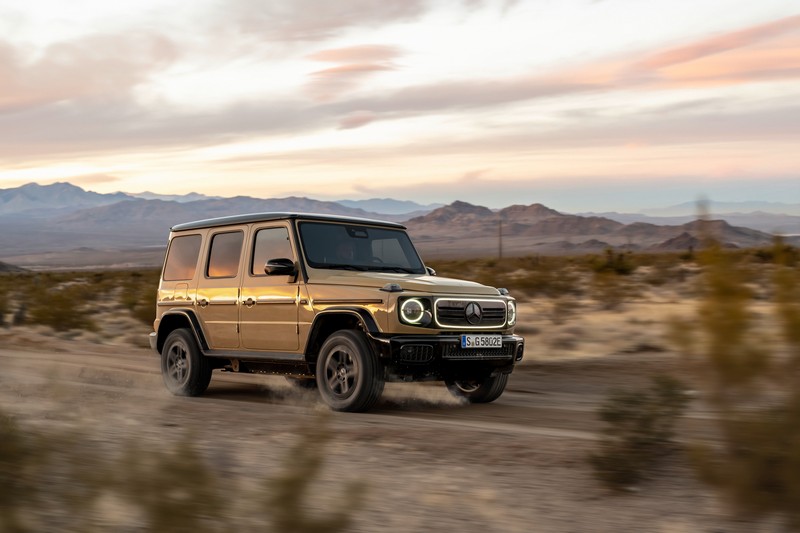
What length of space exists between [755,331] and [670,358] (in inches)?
350

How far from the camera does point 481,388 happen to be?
10.8 meters

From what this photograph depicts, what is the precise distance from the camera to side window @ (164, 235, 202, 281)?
1180 centimetres

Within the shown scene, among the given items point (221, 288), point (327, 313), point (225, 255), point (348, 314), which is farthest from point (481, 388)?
point (225, 255)

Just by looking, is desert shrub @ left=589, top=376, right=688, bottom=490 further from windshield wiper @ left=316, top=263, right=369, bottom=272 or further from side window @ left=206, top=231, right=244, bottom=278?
side window @ left=206, top=231, right=244, bottom=278

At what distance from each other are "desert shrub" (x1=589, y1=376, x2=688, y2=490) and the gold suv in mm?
2542

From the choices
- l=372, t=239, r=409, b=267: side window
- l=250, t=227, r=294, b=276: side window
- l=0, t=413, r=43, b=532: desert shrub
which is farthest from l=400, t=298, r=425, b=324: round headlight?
l=0, t=413, r=43, b=532: desert shrub

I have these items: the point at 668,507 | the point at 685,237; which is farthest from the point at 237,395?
the point at 685,237

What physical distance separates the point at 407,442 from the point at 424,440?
6.0 inches

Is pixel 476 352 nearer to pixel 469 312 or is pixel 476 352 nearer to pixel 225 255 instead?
pixel 469 312

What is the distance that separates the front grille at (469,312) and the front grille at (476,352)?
0.78 ft

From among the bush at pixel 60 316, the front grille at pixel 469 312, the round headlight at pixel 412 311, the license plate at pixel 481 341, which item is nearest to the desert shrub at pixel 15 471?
the round headlight at pixel 412 311

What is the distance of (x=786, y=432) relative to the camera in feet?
17.9

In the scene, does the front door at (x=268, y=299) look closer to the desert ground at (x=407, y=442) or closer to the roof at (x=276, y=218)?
the roof at (x=276, y=218)

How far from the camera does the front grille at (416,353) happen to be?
9180 mm
